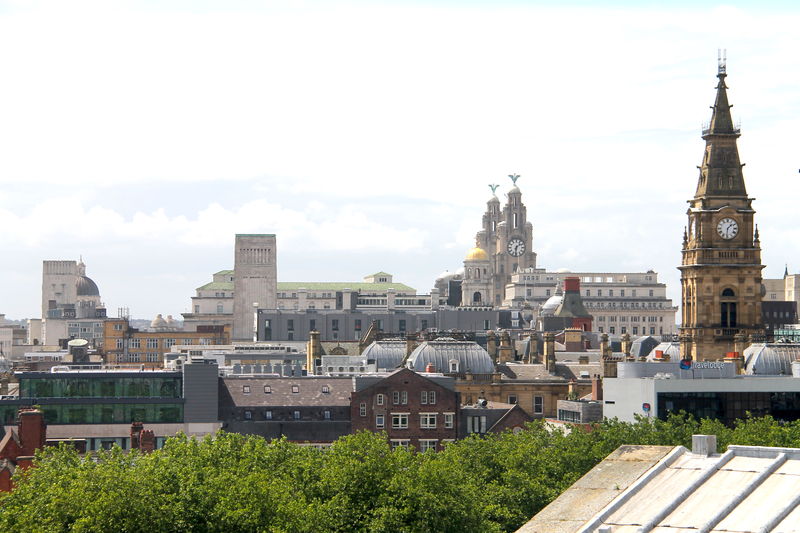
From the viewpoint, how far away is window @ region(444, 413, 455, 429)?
15975cm

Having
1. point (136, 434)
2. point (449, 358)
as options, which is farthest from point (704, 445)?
point (449, 358)

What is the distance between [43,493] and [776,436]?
51723mm

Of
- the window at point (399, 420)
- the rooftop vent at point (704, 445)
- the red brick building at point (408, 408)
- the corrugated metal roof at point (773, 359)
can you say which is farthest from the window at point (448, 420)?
the rooftop vent at point (704, 445)

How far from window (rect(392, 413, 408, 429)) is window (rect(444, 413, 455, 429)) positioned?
3.38 metres

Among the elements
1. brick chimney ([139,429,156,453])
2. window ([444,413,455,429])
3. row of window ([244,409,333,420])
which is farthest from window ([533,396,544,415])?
brick chimney ([139,429,156,453])

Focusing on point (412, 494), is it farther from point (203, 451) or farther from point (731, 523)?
point (731, 523)

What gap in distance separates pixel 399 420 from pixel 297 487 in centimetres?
6044

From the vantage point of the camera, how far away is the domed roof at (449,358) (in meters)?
195

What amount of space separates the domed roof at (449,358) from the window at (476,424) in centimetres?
3034

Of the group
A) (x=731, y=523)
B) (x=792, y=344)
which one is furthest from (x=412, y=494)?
(x=792, y=344)

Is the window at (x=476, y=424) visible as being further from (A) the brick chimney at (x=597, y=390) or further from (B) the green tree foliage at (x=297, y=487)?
(B) the green tree foliage at (x=297, y=487)

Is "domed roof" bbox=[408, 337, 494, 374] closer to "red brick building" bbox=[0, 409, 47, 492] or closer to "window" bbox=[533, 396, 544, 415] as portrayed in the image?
"window" bbox=[533, 396, 544, 415]

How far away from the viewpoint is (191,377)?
153250 mm

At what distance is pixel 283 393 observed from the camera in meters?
160
